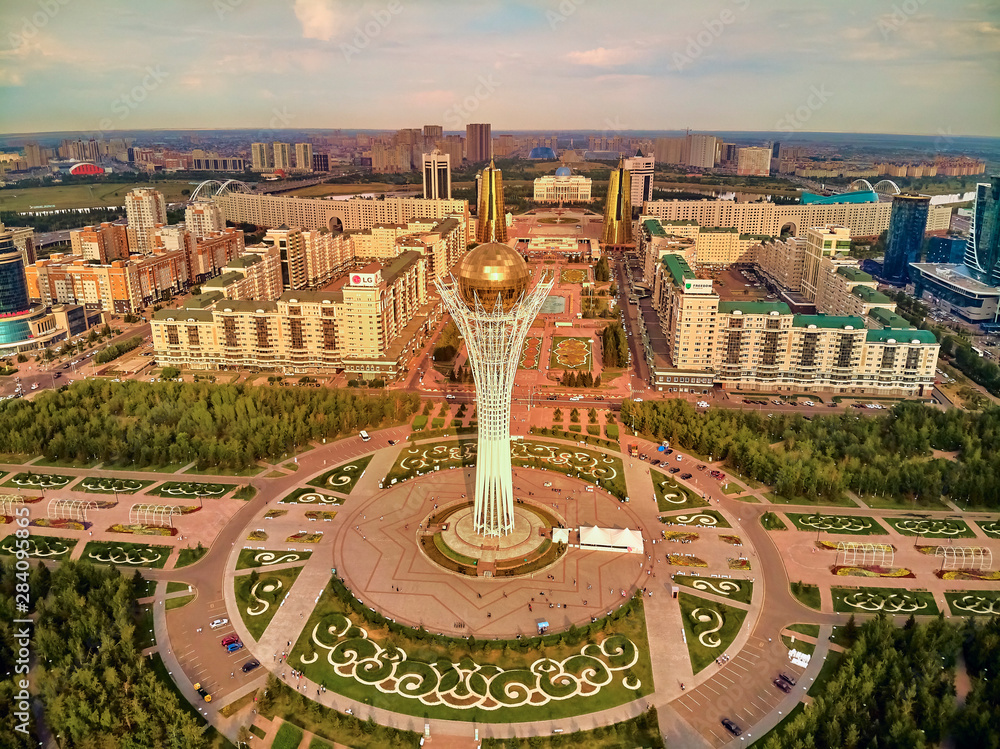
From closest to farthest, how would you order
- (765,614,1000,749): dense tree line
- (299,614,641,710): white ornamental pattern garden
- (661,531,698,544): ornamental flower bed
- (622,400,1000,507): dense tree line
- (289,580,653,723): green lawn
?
(765,614,1000,749): dense tree line
(289,580,653,723): green lawn
(299,614,641,710): white ornamental pattern garden
(661,531,698,544): ornamental flower bed
(622,400,1000,507): dense tree line

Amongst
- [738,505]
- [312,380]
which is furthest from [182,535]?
[738,505]

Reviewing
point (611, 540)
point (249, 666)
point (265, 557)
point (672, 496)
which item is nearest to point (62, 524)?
point (265, 557)

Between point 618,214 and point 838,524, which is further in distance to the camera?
point 618,214

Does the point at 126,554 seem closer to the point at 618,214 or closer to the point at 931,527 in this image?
the point at 931,527

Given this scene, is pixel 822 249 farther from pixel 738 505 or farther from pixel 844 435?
pixel 738 505

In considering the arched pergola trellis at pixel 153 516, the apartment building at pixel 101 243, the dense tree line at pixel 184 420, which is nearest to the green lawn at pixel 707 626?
the dense tree line at pixel 184 420

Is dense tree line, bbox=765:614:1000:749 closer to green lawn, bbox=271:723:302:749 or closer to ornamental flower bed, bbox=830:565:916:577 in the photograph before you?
ornamental flower bed, bbox=830:565:916:577

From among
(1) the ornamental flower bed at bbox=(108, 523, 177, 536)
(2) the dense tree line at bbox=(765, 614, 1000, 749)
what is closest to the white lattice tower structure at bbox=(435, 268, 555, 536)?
(2) the dense tree line at bbox=(765, 614, 1000, 749)
